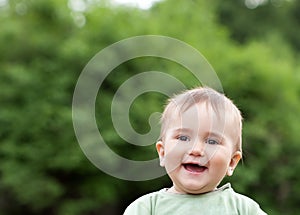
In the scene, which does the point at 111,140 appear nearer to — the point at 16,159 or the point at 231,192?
the point at 16,159

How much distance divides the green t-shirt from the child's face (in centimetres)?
3

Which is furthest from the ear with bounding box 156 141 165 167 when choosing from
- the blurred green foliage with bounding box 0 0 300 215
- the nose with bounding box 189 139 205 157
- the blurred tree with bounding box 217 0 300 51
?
the blurred tree with bounding box 217 0 300 51

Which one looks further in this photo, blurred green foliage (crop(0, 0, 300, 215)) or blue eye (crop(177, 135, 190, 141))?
blurred green foliage (crop(0, 0, 300, 215))

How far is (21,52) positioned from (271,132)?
483 cm

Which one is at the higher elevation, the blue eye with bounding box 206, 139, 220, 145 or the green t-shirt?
the blue eye with bounding box 206, 139, 220, 145

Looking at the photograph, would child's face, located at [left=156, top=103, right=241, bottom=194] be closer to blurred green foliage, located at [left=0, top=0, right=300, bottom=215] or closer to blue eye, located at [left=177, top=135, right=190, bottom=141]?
blue eye, located at [left=177, top=135, right=190, bottom=141]

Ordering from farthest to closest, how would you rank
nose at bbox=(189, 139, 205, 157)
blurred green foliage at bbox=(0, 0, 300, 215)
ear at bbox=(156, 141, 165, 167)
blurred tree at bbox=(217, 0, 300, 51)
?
1. blurred tree at bbox=(217, 0, 300, 51)
2. blurred green foliage at bbox=(0, 0, 300, 215)
3. ear at bbox=(156, 141, 165, 167)
4. nose at bbox=(189, 139, 205, 157)

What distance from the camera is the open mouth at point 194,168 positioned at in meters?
2.37

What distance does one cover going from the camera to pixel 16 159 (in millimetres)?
11492

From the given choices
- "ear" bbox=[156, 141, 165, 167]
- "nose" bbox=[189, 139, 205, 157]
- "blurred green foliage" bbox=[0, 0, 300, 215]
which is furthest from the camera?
A: "blurred green foliage" bbox=[0, 0, 300, 215]

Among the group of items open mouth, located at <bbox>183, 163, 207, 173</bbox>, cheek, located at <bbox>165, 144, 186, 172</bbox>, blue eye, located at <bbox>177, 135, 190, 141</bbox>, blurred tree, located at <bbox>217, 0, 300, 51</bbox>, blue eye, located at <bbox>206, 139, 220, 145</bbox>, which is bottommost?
open mouth, located at <bbox>183, 163, 207, 173</bbox>

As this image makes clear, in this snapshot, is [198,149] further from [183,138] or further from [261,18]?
[261,18]

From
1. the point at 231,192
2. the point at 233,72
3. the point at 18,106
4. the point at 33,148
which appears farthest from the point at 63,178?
the point at 231,192

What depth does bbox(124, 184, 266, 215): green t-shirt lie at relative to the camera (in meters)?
2.39
